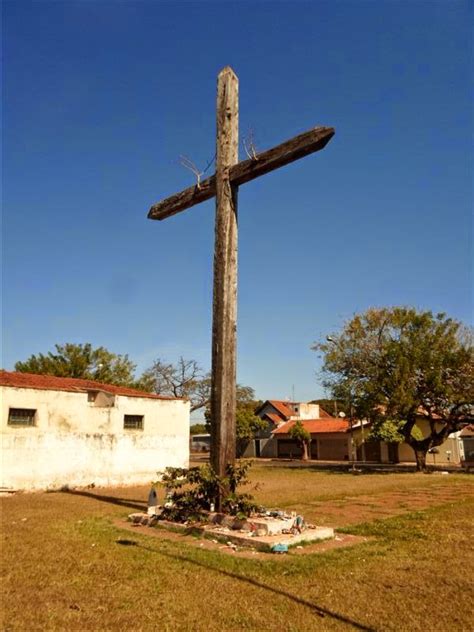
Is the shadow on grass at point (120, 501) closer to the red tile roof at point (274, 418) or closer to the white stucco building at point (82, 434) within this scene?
the white stucco building at point (82, 434)

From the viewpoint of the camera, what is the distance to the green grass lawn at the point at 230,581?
173 inches

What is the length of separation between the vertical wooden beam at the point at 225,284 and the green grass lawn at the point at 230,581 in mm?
1765

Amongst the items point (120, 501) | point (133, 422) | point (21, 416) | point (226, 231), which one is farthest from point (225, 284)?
point (133, 422)

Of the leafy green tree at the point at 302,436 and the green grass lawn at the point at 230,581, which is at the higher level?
the leafy green tree at the point at 302,436

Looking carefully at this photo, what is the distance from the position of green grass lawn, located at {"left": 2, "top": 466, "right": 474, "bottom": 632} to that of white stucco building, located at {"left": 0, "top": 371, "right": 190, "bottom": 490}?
22.8 feet

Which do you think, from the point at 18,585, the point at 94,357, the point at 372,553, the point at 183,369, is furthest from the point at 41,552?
the point at 183,369

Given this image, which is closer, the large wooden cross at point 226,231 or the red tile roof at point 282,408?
the large wooden cross at point 226,231

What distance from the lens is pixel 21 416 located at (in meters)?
16.6

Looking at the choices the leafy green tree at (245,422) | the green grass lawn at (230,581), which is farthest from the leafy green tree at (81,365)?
the green grass lawn at (230,581)

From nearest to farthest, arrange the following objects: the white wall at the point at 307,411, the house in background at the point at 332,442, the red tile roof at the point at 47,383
A: the red tile roof at the point at 47,383 → the house in background at the point at 332,442 → the white wall at the point at 307,411

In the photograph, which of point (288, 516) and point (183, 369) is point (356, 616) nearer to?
point (288, 516)

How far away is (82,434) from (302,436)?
30704 millimetres

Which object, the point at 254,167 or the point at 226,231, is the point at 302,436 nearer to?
the point at 226,231

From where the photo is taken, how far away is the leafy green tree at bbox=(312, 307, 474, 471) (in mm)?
25281
